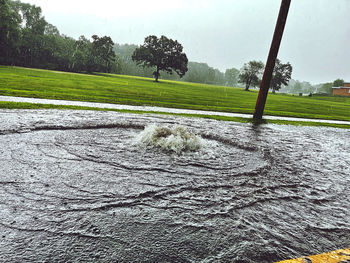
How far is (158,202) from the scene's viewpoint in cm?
248

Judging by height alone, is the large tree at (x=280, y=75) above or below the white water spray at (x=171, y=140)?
above

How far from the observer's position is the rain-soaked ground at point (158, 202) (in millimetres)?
1792

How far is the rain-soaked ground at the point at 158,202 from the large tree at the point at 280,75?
8669 cm

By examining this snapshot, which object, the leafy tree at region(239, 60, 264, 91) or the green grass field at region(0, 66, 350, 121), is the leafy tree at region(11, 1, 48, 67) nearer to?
the green grass field at region(0, 66, 350, 121)

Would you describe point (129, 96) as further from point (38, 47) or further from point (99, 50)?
point (99, 50)

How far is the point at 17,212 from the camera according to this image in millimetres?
2082

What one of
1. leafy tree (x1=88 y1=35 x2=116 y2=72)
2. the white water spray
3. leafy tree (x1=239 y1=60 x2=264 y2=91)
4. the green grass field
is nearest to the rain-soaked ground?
the white water spray

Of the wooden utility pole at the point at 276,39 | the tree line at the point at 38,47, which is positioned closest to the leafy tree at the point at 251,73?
the tree line at the point at 38,47

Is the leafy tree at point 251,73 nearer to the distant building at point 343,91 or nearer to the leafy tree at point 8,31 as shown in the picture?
the distant building at point 343,91

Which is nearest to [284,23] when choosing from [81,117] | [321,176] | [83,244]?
[321,176]

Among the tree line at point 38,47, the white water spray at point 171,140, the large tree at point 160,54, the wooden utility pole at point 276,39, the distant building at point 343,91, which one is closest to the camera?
the white water spray at point 171,140

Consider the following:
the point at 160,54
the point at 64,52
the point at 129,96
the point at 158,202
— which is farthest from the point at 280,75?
the point at 158,202

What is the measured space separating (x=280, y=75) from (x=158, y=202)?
93.6 m

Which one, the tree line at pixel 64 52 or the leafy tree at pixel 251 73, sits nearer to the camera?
the tree line at pixel 64 52
